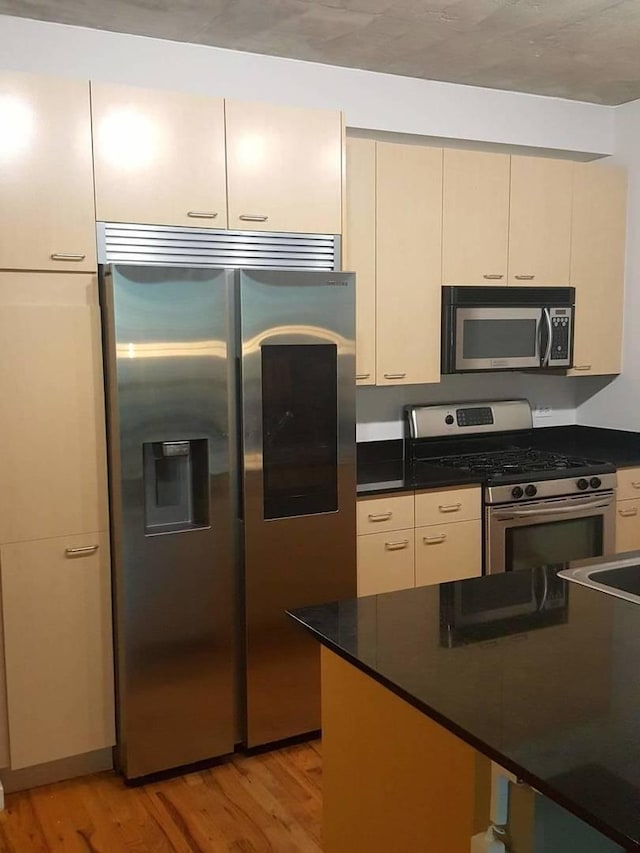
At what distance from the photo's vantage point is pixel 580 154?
443 cm

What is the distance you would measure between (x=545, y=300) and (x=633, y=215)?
709mm

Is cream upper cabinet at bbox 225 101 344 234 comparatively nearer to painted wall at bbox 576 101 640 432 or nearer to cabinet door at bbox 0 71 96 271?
A: cabinet door at bbox 0 71 96 271

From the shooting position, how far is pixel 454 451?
424cm

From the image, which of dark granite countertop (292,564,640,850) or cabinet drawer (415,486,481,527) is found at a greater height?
dark granite countertop (292,564,640,850)

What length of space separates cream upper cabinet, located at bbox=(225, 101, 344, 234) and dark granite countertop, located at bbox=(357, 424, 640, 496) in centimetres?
108

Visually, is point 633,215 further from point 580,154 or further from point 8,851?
point 8,851

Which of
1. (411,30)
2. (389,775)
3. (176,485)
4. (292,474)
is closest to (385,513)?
(292,474)

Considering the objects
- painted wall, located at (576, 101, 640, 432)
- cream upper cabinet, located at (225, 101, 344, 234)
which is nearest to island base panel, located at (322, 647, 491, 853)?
cream upper cabinet, located at (225, 101, 344, 234)

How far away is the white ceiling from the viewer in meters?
2.94

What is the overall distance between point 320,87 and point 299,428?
60.6 inches

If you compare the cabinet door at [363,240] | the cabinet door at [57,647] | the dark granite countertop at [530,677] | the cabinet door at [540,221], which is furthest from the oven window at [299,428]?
the cabinet door at [540,221]

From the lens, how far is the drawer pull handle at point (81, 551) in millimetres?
2930

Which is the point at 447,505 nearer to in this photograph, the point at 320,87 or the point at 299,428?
the point at 299,428

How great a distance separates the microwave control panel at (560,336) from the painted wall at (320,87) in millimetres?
860
